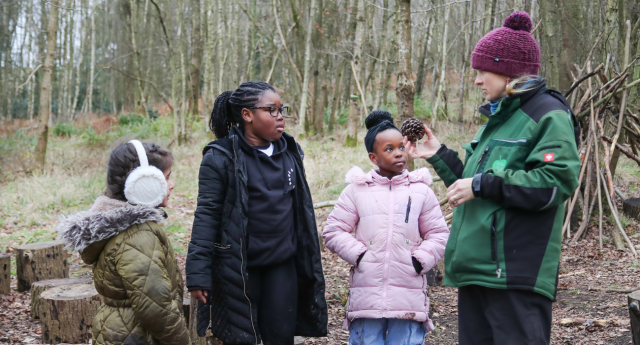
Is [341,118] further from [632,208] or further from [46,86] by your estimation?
[632,208]

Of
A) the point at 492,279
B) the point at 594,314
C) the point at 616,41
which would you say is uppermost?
the point at 616,41

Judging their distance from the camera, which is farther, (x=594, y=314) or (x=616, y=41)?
(x=616, y=41)

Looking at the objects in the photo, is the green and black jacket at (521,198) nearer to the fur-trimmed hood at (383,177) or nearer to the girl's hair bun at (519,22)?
the girl's hair bun at (519,22)

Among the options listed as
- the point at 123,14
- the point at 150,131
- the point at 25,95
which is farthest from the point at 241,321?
the point at 25,95

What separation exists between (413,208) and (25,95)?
32.3 metres

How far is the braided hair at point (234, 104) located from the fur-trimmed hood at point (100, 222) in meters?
0.76

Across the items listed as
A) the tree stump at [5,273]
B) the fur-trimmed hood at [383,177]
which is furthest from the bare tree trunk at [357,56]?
the fur-trimmed hood at [383,177]

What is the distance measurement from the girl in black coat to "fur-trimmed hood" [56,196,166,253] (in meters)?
0.32

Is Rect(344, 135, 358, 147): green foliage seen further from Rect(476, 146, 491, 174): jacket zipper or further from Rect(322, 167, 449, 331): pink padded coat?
Rect(476, 146, 491, 174): jacket zipper

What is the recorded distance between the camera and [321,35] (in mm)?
15766

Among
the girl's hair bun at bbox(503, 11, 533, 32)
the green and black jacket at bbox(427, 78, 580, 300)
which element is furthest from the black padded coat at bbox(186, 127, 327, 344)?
the girl's hair bun at bbox(503, 11, 533, 32)

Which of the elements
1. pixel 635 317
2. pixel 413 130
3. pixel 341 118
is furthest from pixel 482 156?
pixel 341 118

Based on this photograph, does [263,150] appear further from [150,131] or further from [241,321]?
[150,131]

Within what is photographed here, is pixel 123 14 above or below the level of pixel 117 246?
above
